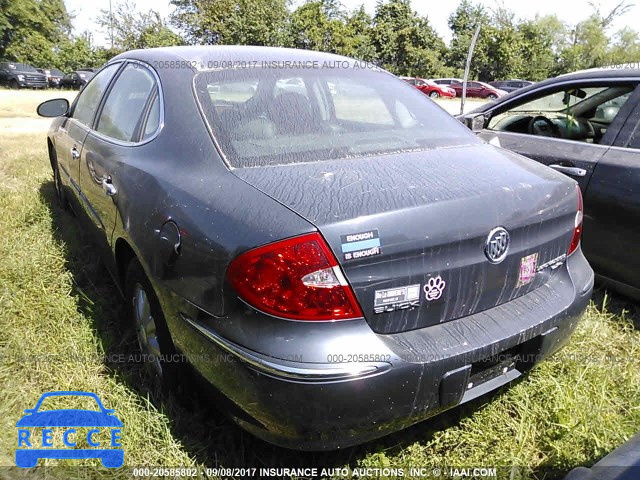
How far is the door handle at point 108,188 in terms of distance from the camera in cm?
236

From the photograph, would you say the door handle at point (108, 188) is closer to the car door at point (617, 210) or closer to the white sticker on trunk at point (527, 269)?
the white sticker on trunk at point (527, 269)

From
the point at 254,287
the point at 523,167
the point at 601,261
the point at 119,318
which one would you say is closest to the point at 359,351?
the point at 254,287

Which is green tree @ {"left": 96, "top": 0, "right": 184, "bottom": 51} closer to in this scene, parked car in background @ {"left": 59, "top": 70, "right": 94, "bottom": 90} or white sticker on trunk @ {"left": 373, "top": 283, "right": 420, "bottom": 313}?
parked car in background @ {"left": 59, "top": 70, "right": 94, "bottom": 90}

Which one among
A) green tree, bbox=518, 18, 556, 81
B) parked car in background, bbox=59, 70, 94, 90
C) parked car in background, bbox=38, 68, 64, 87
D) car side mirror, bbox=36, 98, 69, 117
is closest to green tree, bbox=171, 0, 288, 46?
parked car in background, bbox=38, 68, 64, 87

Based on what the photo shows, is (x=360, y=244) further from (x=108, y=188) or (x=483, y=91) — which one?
(x=483, y=91)

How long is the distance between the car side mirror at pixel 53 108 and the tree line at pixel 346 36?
31513 mm

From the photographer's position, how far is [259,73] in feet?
7.72

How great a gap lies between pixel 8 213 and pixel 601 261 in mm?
4572

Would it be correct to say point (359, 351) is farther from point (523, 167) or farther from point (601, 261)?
point (601, 261)

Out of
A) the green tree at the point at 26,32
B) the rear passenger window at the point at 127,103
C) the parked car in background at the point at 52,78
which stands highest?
the rear passenger window at the point at 127,103

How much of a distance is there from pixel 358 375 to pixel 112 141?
6.21ft

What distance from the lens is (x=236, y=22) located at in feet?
119

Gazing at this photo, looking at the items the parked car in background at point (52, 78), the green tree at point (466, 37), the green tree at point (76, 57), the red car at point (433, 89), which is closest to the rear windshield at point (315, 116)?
the red car at point (433, 89)

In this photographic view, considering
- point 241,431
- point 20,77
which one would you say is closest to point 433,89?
point 20,77
